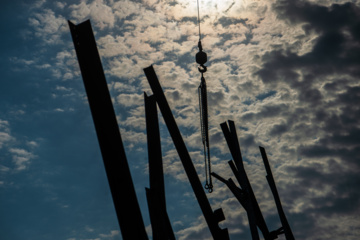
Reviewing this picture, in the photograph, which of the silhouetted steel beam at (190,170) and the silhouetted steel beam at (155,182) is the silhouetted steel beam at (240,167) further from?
the silhouetted steel beam at (155,182)

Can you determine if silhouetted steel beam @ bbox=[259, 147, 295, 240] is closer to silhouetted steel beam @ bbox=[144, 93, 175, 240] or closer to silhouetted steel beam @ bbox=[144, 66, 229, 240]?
silhouetted steel beam @ bbox=[144, 66, 229, 240]

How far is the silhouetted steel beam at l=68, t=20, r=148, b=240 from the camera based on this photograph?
10.3 ft

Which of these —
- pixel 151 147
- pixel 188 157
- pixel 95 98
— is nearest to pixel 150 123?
pixel 151 147

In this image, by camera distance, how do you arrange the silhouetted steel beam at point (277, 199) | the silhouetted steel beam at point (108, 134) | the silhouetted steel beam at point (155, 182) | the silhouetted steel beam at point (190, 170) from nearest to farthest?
the silhouetted steel beam at point (108, 134), the silhouetted steel beam at point (155, 182), the silhouetted steel beam at point (190, 170), the silhouetted steel beam at point (277, 199)

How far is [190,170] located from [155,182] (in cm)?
91

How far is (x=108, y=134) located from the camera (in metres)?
3.33

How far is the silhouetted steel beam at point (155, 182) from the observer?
5656 mm

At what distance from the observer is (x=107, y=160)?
128 inches

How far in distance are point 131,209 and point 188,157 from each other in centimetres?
352

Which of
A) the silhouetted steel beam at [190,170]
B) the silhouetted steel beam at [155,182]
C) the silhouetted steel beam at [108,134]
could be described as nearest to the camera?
the silhouetted steel beam at [108,134]

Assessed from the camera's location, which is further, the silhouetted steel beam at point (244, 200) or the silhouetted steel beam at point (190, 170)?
the silhouetted steel beam at point (244, 200)

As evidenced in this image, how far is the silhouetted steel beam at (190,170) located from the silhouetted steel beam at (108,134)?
3.14m

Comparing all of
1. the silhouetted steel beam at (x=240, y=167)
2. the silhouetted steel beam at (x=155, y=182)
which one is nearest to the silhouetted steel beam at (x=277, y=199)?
the silhouetted steel beam at (x=240, y=167)

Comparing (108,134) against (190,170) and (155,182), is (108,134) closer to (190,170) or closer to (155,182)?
(155,182)
